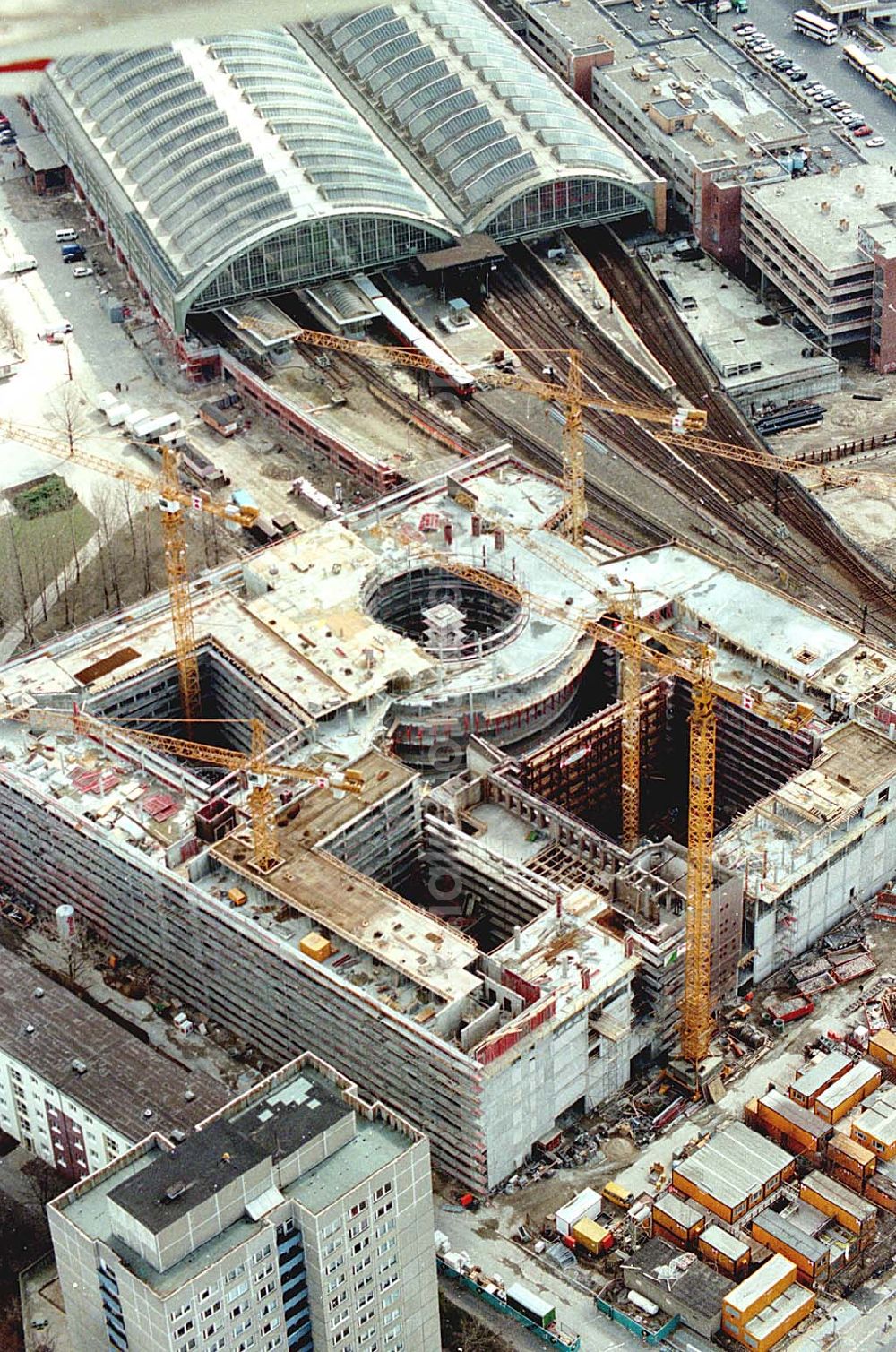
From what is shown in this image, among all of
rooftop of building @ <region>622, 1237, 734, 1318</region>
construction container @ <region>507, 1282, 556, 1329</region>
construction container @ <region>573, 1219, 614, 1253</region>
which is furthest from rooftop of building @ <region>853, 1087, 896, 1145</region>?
construction container @ <region>507, 1282, 556, 1329</region>

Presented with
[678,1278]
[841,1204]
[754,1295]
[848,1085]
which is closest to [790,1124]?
[848,1085]

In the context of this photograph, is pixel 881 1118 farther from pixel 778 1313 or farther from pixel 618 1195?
pixel 618 1195

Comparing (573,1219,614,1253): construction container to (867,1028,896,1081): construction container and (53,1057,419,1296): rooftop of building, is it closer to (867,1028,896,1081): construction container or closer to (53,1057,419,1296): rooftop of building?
(53,1057,419,1296): rooftop of building

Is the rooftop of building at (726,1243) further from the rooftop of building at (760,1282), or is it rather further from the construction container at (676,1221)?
the rooftop of building at (760,1282)

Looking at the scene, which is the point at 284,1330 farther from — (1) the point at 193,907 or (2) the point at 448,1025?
(1) the point at 193,907

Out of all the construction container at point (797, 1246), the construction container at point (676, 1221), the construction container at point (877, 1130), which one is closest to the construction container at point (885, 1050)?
the construction container at point (877, 1130)

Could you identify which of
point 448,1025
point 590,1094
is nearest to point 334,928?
point 448,1025
